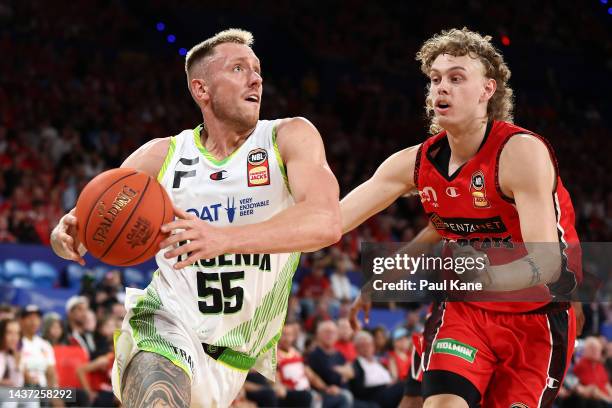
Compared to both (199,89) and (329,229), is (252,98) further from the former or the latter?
(329,229)

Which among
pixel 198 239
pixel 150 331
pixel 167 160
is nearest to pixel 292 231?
pixel 198 239

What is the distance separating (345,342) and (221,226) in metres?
6.92

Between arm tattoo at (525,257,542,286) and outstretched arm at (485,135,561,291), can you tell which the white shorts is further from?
arm tattoo at (525,257,542,286)

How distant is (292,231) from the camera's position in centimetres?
333

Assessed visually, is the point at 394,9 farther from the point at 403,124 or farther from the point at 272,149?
the point at 272,149

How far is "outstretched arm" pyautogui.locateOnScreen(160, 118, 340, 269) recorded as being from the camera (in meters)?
3.09

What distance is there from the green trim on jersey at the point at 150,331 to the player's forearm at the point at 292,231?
0.77 meters

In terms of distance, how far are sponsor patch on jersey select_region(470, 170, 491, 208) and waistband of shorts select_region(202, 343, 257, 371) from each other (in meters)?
1.33

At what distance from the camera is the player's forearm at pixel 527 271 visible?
13.3ft

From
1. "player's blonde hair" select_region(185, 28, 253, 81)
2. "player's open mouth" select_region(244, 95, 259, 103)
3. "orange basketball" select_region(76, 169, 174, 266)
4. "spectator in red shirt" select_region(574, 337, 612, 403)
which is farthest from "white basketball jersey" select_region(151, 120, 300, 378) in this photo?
"spectator in red shirt" select_region(574, 337, 612, 403)

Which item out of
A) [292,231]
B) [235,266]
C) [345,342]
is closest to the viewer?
[292,231]

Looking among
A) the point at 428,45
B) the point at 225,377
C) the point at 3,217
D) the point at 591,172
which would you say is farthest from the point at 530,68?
the point at 225,377

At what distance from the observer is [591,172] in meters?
19.0

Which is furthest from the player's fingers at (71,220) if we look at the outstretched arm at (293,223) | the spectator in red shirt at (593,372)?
the spectator in red shirt at (593,372)
